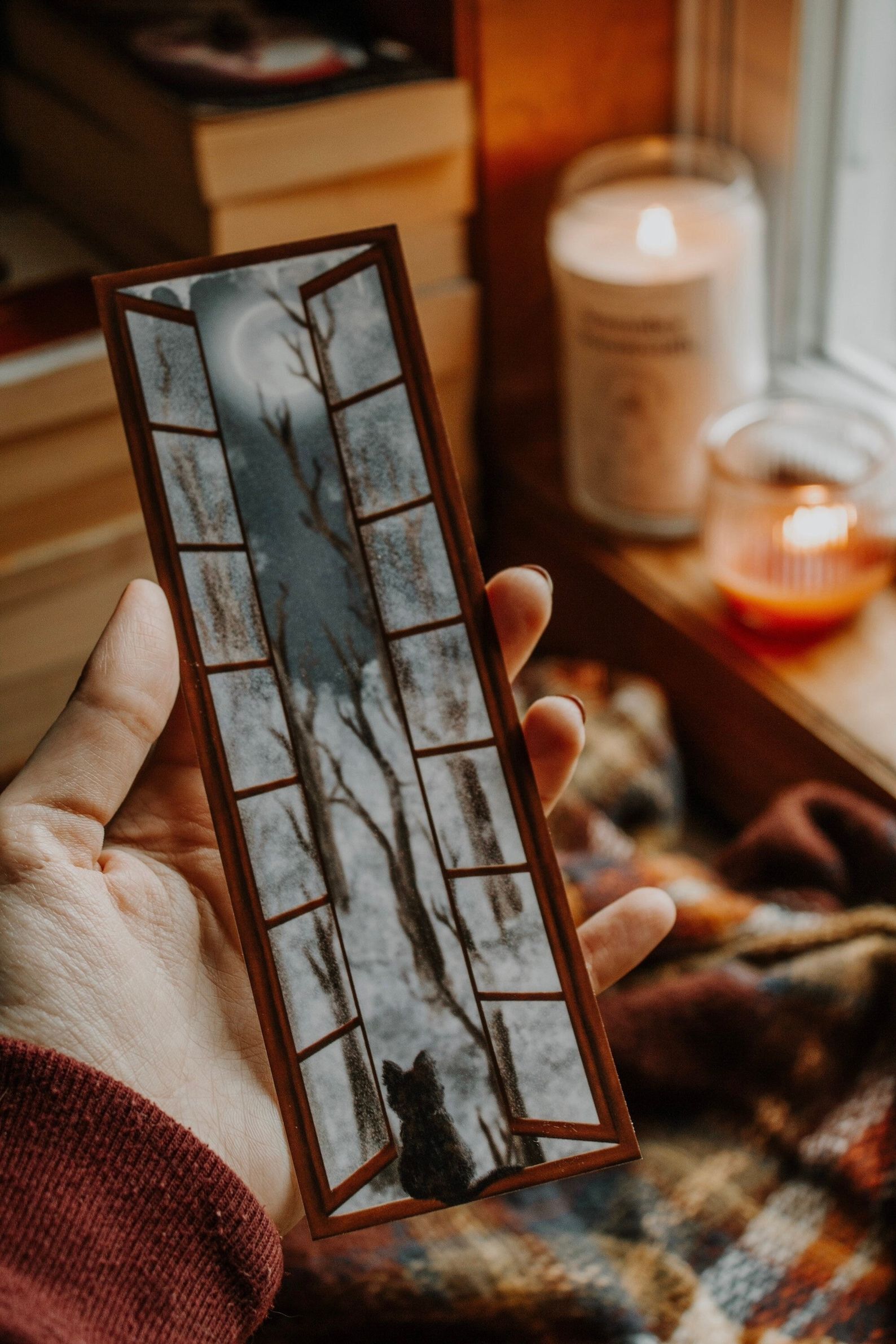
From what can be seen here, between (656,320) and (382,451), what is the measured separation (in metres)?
0.46

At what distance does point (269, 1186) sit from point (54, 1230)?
0.37 ft

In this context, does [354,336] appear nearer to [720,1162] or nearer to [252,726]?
[252,726]

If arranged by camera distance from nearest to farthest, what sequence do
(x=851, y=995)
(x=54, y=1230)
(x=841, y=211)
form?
(x=54, y=1230), (x=851, y=995), (x=841, y=211)

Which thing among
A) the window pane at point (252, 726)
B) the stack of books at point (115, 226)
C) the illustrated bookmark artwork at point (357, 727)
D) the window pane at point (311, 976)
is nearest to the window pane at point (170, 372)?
the illustrated bookmark artwork at point (357, 727)

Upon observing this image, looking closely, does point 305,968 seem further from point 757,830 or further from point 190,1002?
point 757,830

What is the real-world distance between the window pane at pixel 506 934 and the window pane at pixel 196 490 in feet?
0.61

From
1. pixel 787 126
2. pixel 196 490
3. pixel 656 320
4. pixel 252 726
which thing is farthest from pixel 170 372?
pixel 787 126

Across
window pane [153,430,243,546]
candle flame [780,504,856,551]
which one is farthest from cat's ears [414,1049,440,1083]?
candle flame [780,504,856,551]

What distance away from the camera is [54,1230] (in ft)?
1.61

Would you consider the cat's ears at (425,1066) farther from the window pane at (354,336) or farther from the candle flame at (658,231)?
the candle flame at (658,231)

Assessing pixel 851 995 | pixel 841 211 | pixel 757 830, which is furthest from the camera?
pixel 841 211

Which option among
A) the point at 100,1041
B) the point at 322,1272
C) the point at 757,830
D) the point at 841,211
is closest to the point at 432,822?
the point at 100,1041

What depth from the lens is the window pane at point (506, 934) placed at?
54 centimetres

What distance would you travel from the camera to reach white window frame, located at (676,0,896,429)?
97 centimetres
